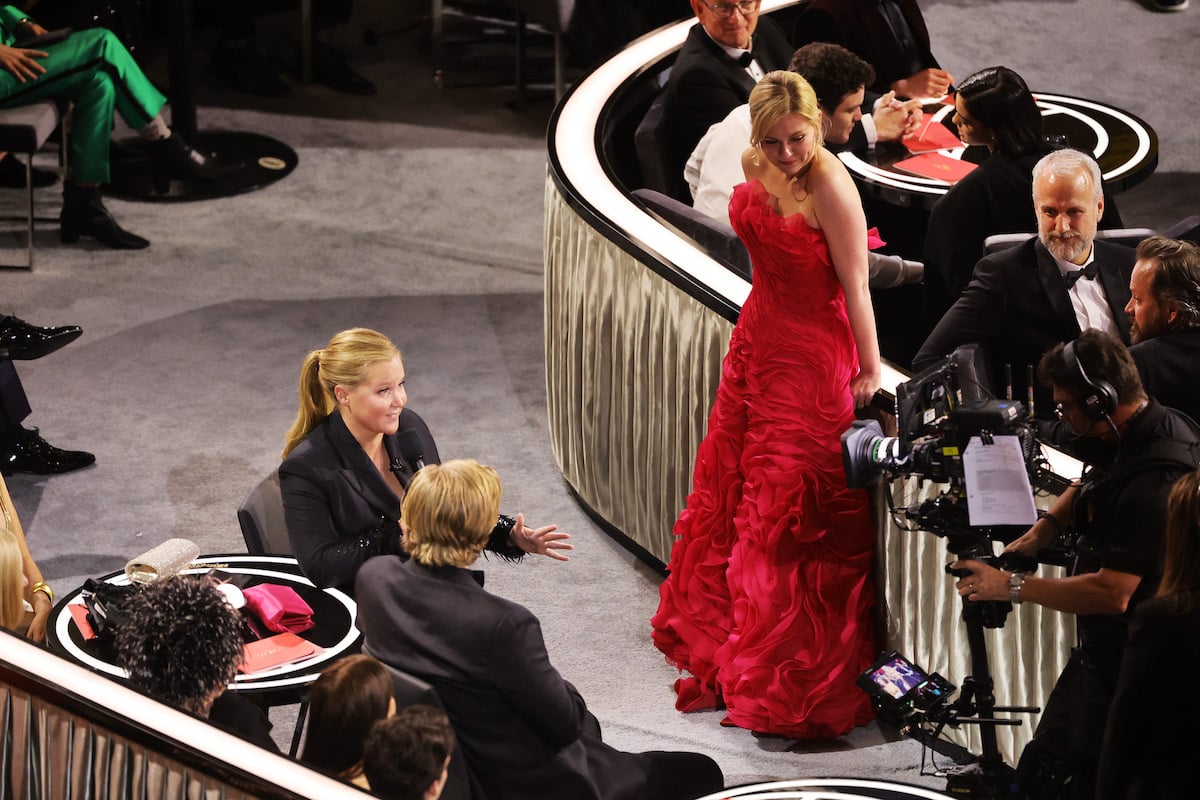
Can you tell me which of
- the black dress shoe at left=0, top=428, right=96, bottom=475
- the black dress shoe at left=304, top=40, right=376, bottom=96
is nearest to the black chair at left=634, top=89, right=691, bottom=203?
the black dress shoe at left=0, top=428, right=96, bottom=475

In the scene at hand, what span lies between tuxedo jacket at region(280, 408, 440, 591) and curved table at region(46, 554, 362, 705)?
6cm

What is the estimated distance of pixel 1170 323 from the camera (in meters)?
3.74

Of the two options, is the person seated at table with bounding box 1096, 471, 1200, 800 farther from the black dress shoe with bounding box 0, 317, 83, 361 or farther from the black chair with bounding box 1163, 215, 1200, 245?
the black dress shoe with bounding box 0, 317, 83, 361

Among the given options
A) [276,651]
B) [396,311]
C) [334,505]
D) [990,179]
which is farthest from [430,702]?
[396,311]

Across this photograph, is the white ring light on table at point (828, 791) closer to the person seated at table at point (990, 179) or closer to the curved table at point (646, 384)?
the curved table at point (646, 384)

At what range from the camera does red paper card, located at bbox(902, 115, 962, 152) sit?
19.2ft

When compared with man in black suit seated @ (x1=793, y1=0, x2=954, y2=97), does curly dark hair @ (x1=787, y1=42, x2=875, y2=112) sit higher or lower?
higher

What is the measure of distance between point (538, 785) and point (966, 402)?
108cm

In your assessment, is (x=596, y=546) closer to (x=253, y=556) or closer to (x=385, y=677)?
(x=253, y=556)

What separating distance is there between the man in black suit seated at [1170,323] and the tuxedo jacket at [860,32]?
2847 millimetres

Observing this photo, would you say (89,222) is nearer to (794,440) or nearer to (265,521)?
(265,521)

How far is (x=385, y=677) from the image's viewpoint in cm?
284

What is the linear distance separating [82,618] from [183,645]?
2.10ft

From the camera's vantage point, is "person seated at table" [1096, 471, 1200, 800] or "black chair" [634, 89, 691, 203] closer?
"person seated at table" [1096, 471, 1200, 800]
